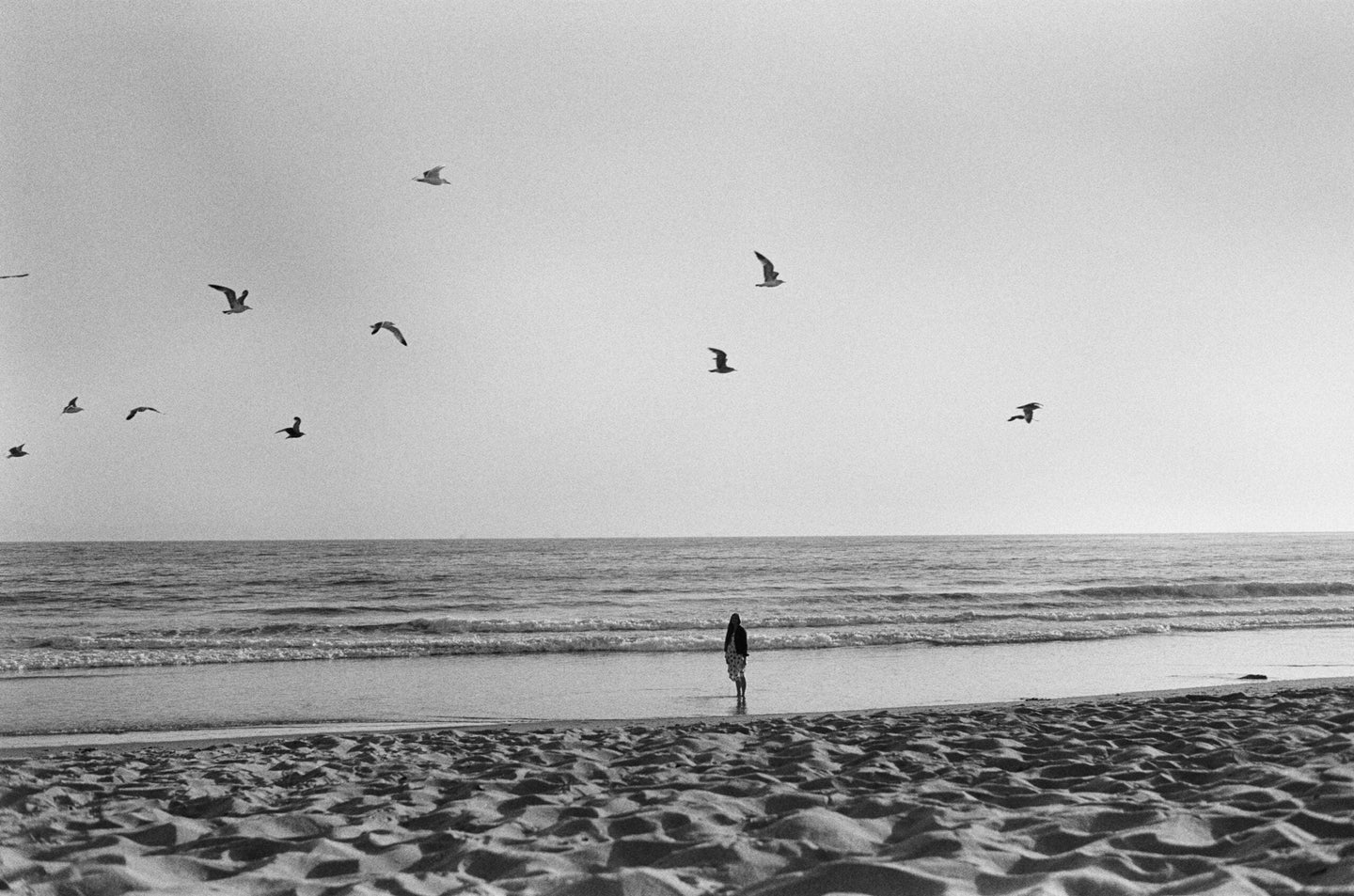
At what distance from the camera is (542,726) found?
11.2m

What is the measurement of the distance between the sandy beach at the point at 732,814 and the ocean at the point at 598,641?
5.04 meters

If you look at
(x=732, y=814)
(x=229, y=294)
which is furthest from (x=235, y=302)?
(x=732, y=814)

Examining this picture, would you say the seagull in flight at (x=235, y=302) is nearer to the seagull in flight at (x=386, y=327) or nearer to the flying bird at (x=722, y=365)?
the seagull in flight at (x=386, y=327)

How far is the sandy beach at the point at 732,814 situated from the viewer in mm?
4613

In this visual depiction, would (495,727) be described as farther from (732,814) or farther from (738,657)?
(732,814)

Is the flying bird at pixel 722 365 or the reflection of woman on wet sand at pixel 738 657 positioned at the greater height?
the flying bird at pixel 722 365

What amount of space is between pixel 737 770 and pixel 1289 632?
21.0m

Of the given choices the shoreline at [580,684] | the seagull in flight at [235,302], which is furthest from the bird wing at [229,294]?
the shoreline at [580,684]

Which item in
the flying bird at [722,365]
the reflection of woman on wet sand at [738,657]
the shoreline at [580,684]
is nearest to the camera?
the shoreline at [580,684]

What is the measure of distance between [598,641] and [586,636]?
1290 mm

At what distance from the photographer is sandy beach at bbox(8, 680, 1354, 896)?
15.1 ft

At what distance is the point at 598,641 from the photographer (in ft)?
71.9

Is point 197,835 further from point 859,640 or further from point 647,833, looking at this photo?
point 859,640

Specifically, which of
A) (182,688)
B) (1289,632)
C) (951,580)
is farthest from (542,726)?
(951,580)
